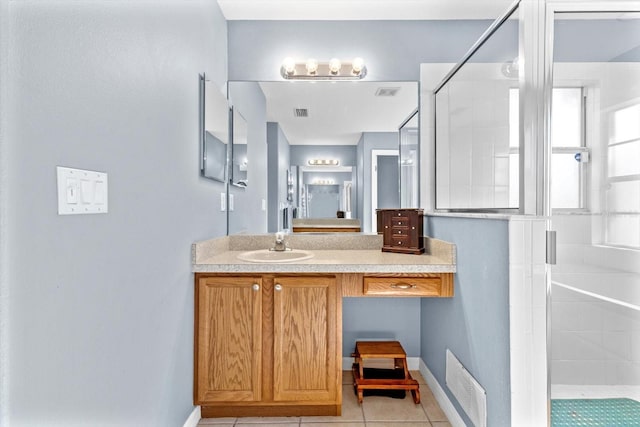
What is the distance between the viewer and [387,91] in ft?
7.98

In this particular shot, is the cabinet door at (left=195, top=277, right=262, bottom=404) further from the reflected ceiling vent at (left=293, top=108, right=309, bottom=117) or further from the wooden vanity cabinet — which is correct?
the reflected ceiling vent at (left=293, top=108, right=309, bottom=117)

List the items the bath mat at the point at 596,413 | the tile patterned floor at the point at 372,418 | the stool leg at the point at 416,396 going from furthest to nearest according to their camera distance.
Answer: the stool leg at the point at 416,396
the tile patterned floor at the point at 372,418
the bath mat at the point at 596,413

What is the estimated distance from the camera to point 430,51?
2420mm

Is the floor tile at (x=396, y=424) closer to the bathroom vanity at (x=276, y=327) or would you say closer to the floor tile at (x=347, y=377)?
the bathroom vanity at (x=276, y=327)

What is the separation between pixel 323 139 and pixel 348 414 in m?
1.68

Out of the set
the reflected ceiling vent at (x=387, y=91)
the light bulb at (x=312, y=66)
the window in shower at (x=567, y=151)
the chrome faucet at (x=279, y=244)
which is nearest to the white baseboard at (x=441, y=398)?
the window in shower at (x=567, y=151)

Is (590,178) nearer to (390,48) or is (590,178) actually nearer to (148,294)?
(390,48)

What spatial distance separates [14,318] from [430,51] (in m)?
2.48

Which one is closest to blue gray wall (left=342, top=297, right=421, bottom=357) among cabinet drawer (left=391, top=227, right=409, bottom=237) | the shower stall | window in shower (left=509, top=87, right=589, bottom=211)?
cabinet drawer (left=391, top=227, right=409, bottom=237)

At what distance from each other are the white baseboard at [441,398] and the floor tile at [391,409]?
117 millimetres

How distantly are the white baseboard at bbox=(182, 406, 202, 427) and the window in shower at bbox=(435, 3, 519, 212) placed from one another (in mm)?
1802

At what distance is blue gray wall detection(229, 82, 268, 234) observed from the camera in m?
2.44

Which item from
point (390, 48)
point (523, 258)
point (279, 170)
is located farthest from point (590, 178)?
point (279, 170)

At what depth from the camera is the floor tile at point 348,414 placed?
190 cm
